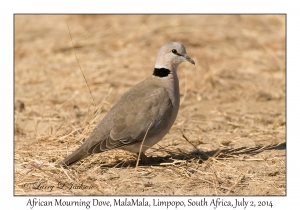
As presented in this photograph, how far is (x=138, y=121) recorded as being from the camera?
5793 mm

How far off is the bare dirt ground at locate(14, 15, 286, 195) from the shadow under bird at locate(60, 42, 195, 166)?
9.2 inches

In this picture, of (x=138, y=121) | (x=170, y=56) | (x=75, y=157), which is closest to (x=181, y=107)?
(x=170, y=56)

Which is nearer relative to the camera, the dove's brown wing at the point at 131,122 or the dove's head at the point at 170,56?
the dove's brown wing at the point at 131,122

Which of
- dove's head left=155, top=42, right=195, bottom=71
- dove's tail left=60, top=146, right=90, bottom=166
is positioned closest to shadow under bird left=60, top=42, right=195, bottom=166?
dove's tail left=60, top=146, right=90, bottom=166

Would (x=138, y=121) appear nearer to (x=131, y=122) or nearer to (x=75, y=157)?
(x=131, y=122)

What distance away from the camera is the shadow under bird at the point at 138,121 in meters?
5.70

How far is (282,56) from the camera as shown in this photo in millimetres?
10852

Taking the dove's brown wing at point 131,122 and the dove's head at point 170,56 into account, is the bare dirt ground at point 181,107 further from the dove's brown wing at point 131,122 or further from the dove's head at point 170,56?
the dove's head at point 170,56

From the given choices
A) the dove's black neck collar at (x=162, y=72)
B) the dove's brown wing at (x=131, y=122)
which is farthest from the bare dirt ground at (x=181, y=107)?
the dove's black neck collar at (x=162, y=72)

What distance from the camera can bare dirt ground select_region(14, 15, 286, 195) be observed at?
215 inches

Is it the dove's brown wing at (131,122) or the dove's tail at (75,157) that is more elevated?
the dove's brown wing at (131,122)

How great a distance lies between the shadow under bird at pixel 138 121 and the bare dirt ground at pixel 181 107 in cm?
23

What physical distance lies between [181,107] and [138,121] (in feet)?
8.89
